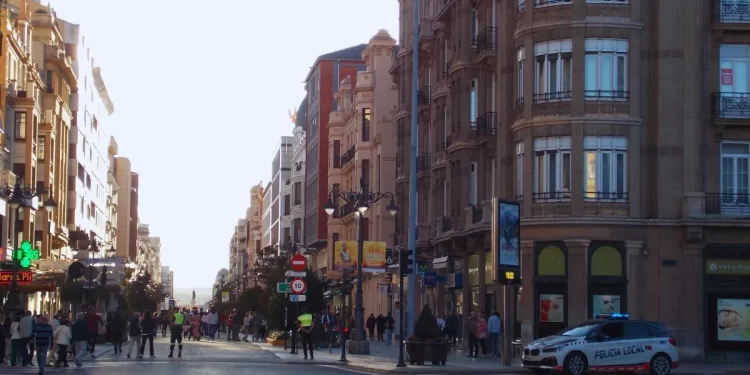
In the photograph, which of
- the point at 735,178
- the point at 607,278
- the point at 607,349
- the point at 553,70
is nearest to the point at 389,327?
the point at 607,278

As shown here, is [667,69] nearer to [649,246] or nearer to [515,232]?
[649,246]

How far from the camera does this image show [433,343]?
3788 cm

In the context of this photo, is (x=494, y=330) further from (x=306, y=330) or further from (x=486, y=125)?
(x=486, y=125)

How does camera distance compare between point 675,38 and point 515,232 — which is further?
point 675,38

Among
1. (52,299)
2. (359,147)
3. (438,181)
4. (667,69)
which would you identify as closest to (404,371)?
(667,69)

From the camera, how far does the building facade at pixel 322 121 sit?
99.6 meters

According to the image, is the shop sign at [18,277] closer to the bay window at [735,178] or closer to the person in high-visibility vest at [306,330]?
the person in high-visibility vest at [306,330]

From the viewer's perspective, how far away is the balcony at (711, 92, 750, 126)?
43406 millimetres

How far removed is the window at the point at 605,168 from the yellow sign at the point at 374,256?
13.1 metres

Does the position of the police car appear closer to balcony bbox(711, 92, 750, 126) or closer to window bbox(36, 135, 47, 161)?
balcony bbox(711, 92, 750, 126)

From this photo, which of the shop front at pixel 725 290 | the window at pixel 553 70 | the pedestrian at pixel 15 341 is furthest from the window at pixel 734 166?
the pedestrian at pixel 15 341

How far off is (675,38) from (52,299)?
183ft

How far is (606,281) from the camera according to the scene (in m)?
43.0

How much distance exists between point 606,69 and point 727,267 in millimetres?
7951
